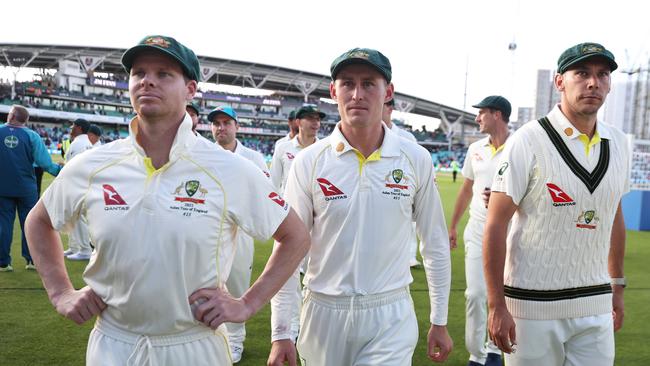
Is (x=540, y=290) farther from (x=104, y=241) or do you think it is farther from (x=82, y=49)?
(x=82, y=49)

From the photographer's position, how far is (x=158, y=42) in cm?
215

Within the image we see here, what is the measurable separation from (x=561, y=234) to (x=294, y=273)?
4.56 feet

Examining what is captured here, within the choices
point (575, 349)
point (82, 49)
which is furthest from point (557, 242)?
point (82, 49)

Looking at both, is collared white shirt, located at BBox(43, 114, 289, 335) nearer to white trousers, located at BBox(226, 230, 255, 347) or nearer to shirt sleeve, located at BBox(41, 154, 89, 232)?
shirt sleeve, located at BBox(41, 154, 89, 232)

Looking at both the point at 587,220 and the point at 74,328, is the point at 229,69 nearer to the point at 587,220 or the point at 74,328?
the point at 74,328

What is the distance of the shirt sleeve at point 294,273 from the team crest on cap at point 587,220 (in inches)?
54.3

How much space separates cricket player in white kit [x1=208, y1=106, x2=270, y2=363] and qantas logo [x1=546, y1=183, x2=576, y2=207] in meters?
2.14

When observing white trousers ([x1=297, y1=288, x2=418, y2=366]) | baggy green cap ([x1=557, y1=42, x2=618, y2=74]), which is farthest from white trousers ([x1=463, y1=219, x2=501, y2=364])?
baggy green cap ([x1=557, y1=42, x2=618, y2=74])

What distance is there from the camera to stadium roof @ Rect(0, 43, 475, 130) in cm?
Result: 6812

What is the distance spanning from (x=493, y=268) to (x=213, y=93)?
7938cm

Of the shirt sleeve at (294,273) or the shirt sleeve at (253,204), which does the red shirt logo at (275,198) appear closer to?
the shirt sleeve at (253,204)

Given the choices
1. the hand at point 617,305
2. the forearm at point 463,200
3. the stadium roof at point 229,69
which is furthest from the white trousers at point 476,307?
the stadium roof at point 229,69

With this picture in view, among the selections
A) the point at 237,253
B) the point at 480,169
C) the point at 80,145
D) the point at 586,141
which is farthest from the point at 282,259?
the point at 80,145

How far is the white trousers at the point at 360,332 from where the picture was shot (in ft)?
8.82
